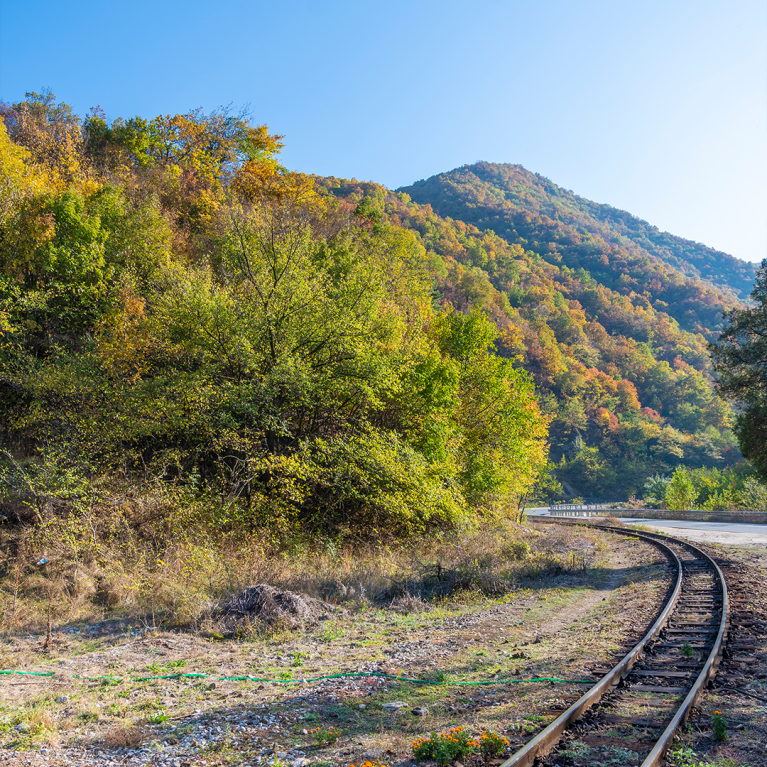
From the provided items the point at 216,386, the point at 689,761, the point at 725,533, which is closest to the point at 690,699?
the point at 689,761

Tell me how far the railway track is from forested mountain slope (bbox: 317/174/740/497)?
6199 centimetres

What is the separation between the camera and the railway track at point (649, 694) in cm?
452

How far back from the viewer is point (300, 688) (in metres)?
6.04

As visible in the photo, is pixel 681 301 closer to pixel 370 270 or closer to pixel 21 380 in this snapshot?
pixel 370 270

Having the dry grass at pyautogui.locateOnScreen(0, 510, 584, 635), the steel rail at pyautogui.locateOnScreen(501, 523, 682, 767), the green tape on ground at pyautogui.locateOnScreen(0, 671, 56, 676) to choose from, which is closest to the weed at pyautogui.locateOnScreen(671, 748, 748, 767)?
the steel rail at pyautogui.locateOnScreen(501, 523, 682, 767)

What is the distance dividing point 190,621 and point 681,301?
546 feet

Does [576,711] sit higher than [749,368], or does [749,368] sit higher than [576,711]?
[749,368]

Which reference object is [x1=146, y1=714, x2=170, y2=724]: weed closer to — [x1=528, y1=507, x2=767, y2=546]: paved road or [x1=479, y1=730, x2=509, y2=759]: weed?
[x1=479, y1=730, x2=509, y2=759]: weed

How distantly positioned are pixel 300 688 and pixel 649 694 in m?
4.10

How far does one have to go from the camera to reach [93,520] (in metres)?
11.5

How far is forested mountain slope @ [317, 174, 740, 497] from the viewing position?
99188 mm

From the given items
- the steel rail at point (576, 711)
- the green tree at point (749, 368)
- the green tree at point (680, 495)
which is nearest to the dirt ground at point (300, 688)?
the steel rail at point (576, 711)

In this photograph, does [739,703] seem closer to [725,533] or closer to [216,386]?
[216,386]

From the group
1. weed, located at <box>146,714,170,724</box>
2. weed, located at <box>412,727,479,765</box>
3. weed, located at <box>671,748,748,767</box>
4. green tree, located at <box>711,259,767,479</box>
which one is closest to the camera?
weed, located at <box>412,727,479,765</box>
